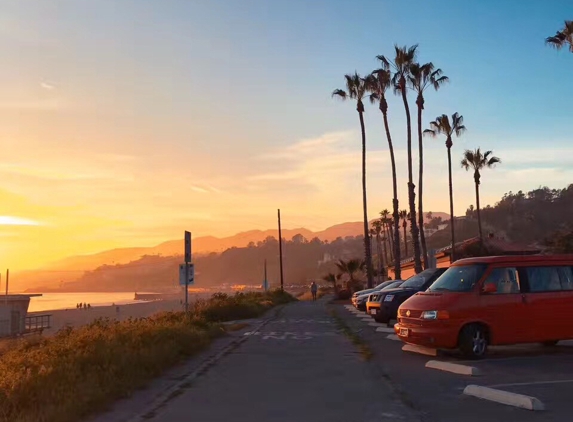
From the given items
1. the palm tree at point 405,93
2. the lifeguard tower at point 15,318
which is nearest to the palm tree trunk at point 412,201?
the palm tree at point 405,93

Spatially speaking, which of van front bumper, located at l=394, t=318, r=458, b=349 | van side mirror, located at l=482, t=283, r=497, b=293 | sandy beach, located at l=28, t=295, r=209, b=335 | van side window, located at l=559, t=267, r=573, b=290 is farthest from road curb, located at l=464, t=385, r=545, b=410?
sandy beach, located at l=28, t=295, r=209, b=335

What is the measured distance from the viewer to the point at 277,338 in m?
17.6

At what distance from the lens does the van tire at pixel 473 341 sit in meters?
11.6

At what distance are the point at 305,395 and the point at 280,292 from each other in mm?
45081

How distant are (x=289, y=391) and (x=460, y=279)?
16.7ft

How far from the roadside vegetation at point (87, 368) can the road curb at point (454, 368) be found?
5063 millimetres

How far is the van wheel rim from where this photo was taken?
11.7 metres

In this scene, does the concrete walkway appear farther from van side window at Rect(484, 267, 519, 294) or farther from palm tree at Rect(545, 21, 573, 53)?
palm tree at Rect(545, 21, 573, 53)

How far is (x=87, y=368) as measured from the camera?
966 centimetres

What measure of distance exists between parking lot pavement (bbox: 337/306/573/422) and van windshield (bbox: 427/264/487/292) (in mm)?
1413

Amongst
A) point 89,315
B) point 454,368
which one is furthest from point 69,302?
point 454,368

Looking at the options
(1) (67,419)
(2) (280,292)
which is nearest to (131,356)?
(1) (67,419)

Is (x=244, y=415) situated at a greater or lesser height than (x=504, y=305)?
lesser

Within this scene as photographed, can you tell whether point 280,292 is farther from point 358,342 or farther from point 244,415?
point 244,415
